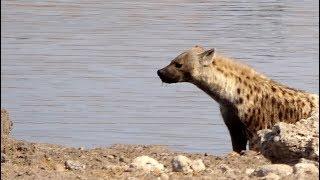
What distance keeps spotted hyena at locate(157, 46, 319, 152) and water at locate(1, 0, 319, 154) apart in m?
0.60

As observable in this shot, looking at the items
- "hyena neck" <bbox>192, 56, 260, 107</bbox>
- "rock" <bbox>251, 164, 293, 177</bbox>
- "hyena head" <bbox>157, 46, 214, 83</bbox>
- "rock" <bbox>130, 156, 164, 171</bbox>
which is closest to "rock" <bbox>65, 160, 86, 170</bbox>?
"rock" <bbox>130, 156, 164, 171</bbox>

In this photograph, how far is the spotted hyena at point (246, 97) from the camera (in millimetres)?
9484

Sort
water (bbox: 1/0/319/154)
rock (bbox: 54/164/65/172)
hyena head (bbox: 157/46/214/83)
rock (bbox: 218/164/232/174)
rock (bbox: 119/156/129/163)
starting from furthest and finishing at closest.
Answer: water (bbox: 1/0/319/154) → hyena head (bbox: 157/46/214/83) → rock (bbox: 119/156/129/163) → rock (bbox: 54/164/65/172) → rock (bbox: 218/164/232/174)

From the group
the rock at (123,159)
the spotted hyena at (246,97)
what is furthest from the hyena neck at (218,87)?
the rock at (123,159)

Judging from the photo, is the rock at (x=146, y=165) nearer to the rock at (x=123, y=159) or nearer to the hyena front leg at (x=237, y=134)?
the rock at (x=123, y=159)

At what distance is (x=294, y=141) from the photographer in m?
7.16

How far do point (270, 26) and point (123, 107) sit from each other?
28.5 ft

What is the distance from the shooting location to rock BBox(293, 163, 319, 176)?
6.57 meters

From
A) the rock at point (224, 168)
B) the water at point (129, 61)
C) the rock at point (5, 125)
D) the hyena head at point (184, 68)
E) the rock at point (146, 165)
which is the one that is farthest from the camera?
the water at point (129, 61)

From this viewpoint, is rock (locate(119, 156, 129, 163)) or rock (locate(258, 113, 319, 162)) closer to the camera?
rock (locate(258, 113, 319, 162))

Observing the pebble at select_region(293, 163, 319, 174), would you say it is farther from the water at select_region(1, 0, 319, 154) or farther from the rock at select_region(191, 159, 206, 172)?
the water at select_region(1, 0, 319, 154)

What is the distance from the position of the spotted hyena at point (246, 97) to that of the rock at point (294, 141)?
6.61 ft

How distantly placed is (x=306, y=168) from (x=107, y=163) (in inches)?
85.0

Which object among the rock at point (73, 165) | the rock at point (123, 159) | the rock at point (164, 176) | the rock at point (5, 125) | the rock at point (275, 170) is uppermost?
the rock at point (275, 170)
